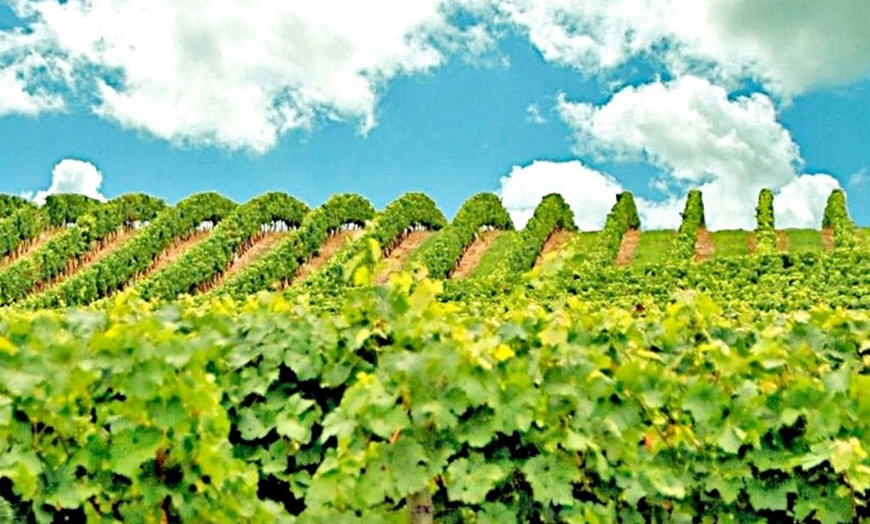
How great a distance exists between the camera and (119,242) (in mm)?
54250

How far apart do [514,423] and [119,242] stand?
53301 mm

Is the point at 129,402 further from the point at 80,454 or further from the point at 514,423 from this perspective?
the point at 514,423

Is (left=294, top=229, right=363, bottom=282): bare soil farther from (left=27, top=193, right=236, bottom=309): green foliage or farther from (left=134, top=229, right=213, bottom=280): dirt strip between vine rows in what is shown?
(left=27, top=193, right=236, bottom=309): green foliage

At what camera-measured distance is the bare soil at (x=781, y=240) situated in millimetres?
46991

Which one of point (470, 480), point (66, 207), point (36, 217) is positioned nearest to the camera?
point (470, 480)

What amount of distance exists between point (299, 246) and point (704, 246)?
20902mm

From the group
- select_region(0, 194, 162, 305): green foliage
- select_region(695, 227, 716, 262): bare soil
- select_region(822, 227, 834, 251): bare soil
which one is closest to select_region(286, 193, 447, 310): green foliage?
select_region(0, 194, 162, 305): green foliage

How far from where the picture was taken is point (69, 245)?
4959 centimetres

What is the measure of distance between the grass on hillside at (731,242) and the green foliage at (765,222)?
716 millimetres

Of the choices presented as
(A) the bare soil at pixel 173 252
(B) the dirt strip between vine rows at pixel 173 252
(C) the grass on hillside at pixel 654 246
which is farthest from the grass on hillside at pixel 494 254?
(A) the bare soil at pixel 173 252

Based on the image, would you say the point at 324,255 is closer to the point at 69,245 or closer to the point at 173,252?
the point at 173,252

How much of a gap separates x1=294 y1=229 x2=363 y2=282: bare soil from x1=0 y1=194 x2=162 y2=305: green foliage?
38.5 ft

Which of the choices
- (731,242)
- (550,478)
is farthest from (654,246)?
(550,478)

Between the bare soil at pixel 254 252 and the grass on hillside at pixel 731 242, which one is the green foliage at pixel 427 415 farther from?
the bare soil at pixel 254 252
